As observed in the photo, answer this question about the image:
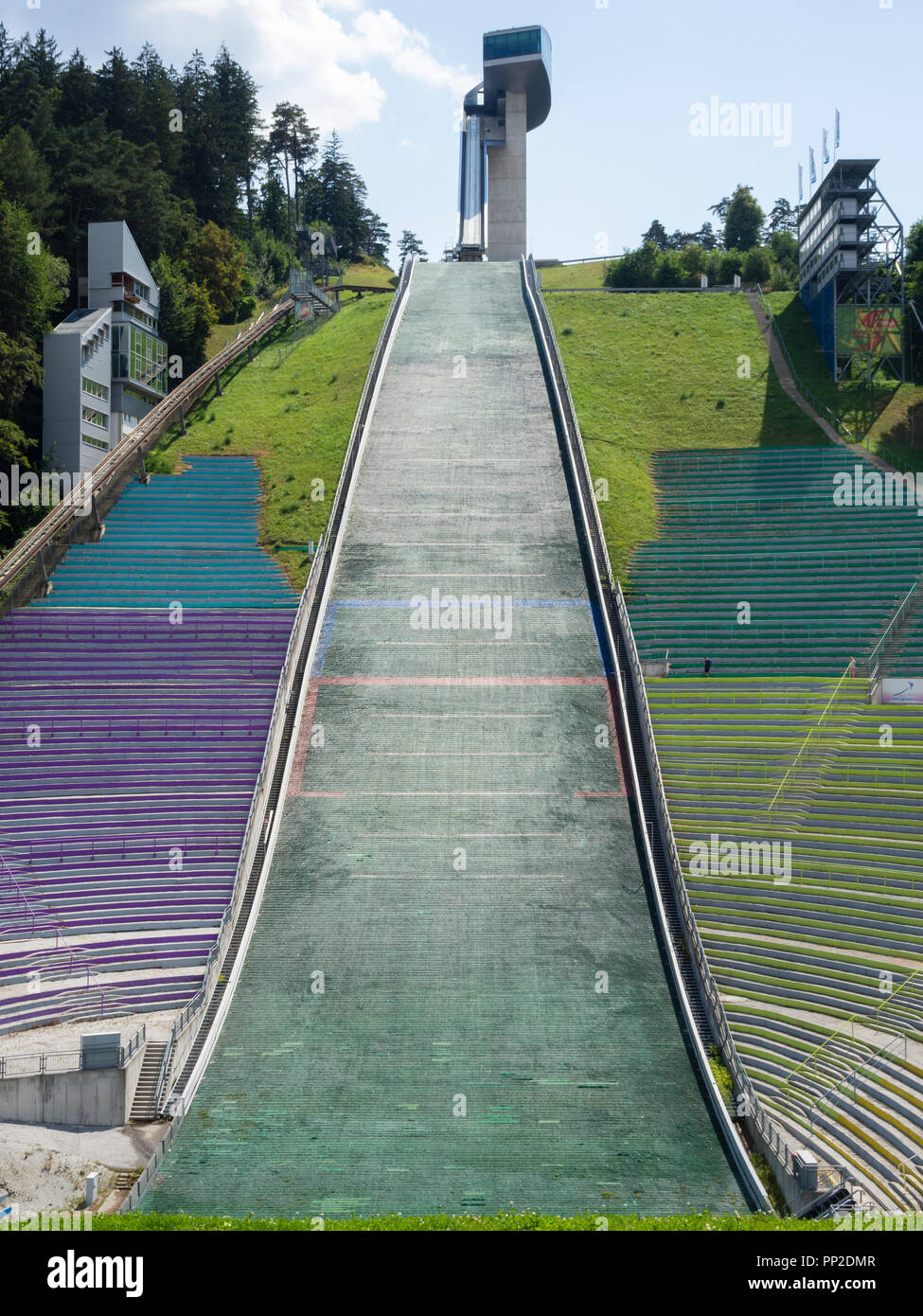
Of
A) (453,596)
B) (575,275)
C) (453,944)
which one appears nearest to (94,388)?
(453,596)

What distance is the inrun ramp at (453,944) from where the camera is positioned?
1658 cm

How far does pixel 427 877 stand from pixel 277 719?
6186mm

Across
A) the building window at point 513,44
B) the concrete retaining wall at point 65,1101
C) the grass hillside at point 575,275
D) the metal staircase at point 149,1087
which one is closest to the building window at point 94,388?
the metal staircase at point 149,1087

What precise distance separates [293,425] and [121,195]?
14047 millimetres

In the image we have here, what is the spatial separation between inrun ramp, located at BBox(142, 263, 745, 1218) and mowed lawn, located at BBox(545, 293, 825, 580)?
4.47 metres

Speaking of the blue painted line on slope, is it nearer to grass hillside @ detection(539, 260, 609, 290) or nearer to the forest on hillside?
the forest on hillside

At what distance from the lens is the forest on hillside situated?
132 ft

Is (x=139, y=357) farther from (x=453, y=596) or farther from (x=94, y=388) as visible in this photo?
(x=453, y=596)

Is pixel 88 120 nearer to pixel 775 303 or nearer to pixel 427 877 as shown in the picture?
pixel 775 303

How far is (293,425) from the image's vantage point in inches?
1842

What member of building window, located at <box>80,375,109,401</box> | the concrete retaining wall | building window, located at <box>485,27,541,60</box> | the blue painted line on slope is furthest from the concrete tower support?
the concrete retaining wall

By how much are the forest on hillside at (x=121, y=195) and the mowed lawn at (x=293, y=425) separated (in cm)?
426

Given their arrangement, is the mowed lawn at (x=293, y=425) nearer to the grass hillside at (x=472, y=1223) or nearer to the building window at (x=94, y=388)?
the building window at (x=94, y=388)

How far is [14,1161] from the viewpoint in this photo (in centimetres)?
1683
